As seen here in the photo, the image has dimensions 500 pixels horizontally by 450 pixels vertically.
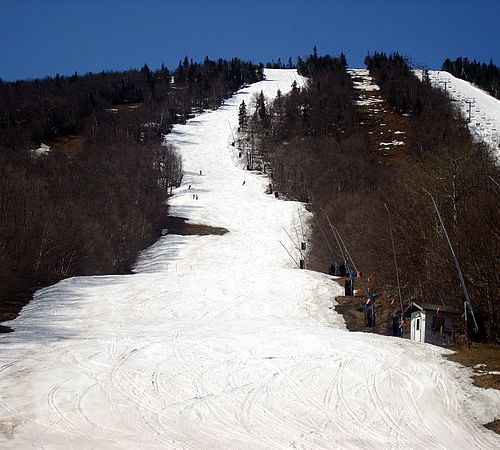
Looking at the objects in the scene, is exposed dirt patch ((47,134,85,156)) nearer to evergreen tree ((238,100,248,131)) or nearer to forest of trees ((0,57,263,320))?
forest of trees ((0,57,263,320))

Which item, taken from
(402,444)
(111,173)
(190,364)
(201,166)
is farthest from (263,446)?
(201,166)

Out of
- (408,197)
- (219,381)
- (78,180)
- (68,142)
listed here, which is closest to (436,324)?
(219,381)

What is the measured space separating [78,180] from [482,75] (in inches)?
6027

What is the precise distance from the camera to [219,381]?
40.6 feet

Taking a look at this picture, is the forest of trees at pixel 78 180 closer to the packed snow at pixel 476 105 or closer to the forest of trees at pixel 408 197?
the forest of trees at pixel 408 197

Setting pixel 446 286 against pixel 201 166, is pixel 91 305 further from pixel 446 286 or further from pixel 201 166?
pixel 201 166

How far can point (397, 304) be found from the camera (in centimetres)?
2719

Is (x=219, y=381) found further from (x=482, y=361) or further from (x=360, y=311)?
(x=360, y=311)

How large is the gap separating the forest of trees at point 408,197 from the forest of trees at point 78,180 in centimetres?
1691

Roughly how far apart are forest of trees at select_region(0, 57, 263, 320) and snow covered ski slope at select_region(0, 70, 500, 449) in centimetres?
608

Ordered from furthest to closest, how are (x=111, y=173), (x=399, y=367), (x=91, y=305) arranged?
(x=111, y=173)
(x=91, y=305)
(x=399, y=367)

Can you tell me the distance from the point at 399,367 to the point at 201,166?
10043 centimetres

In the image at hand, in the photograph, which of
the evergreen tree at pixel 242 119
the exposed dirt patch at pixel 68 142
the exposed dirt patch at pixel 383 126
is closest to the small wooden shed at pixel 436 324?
the exposed dirt patch at pixel 383 126

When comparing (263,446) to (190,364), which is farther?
(190,364)
